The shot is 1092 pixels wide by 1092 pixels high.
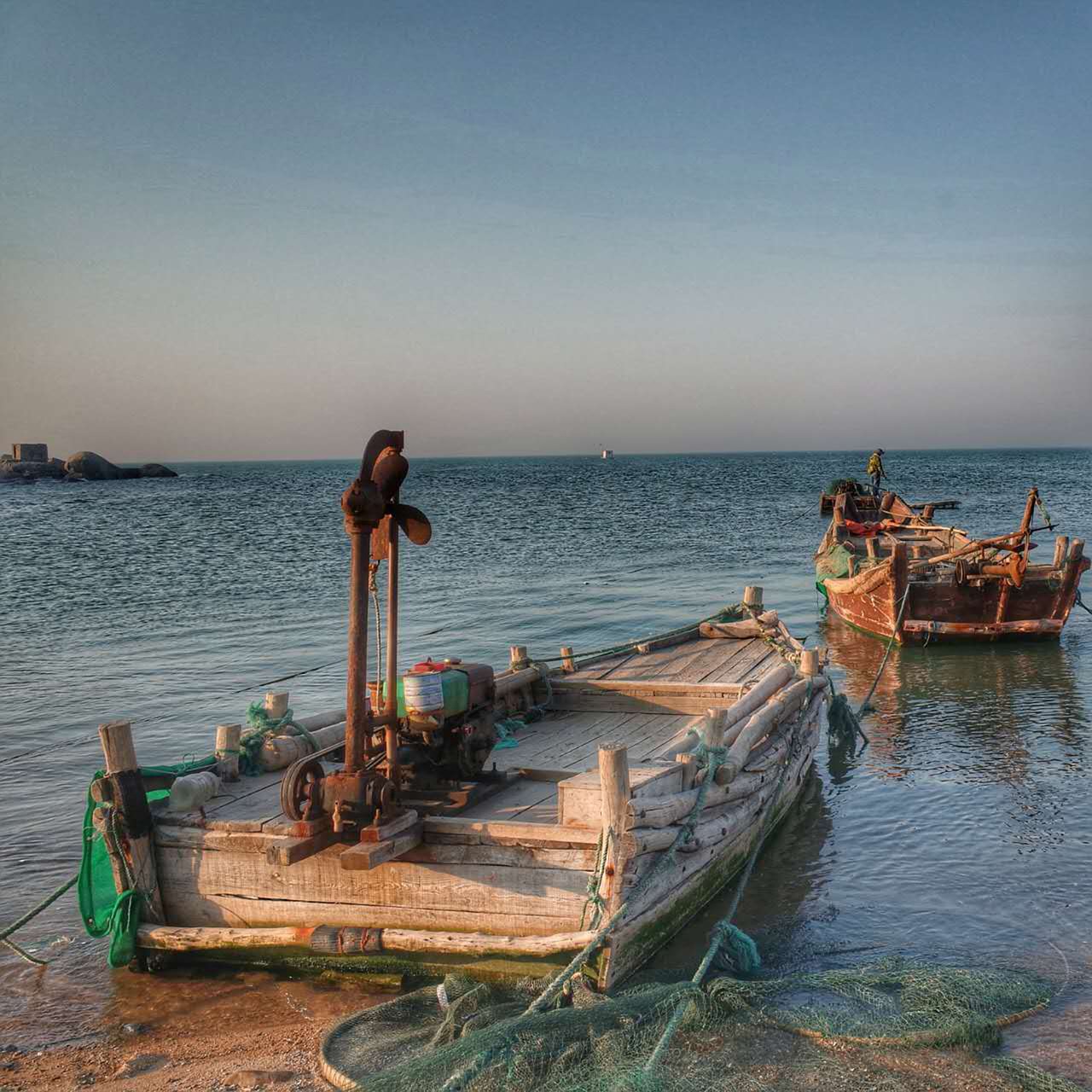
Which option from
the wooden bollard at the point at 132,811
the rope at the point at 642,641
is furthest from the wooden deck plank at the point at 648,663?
the wooden bollard at the point at 132,811

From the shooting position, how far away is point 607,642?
2186 cm

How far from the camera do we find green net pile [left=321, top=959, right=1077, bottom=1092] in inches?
214

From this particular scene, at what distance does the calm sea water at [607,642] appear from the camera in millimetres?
7953

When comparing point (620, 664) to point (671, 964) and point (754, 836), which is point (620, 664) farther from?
point (671, 964)

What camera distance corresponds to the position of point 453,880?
6605mm

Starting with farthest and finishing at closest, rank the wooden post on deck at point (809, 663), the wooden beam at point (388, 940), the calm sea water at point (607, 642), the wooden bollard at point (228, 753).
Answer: the wooden post on deck at point (809, 663), the calm sea water at point (607, 642), the wooden bollard at point (228, 753), the wooden beam at point (388, 940)

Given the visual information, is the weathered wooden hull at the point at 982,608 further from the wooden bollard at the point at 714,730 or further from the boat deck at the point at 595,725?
the wooden bollard at the point at 714,730

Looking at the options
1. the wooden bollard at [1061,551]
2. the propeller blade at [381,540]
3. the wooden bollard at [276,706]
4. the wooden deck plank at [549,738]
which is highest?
the propeller blade at [381,540]

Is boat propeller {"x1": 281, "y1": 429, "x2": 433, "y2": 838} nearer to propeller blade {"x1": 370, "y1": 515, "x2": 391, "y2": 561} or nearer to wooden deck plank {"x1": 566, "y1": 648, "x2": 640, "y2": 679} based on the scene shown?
propeller blade {"x1": 370, "y1": 515, "x2": 391, "y2": 561}

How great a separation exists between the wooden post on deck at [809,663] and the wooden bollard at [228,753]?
5.98m

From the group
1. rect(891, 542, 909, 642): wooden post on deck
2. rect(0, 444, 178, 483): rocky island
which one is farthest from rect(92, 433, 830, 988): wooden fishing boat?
rect(0, 444, 178, 483): rocky island

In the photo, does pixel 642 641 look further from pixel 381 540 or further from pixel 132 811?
pixel 132 811

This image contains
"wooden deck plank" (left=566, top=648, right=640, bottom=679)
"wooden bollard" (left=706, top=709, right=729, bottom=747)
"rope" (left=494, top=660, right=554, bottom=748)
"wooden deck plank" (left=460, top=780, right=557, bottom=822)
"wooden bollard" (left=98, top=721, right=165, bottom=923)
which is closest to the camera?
"wooden bollard" (left=98, top=721, right=165, bottom=923)

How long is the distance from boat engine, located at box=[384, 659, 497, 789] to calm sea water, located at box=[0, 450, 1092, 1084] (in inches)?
80.7
